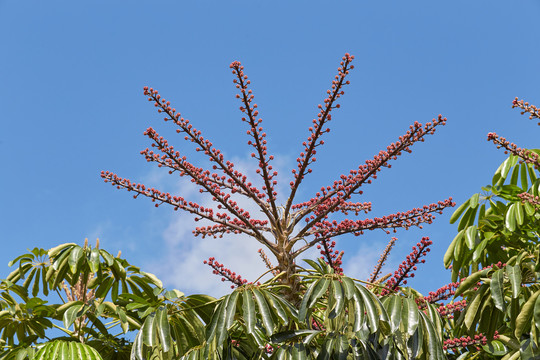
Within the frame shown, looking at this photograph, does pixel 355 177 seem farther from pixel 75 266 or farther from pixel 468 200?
pixel 468 200

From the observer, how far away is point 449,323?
5547 mm

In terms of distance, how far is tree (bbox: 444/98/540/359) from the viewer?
410 cm

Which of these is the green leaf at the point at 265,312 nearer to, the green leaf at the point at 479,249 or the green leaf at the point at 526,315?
the green leaf at the point at 526,315

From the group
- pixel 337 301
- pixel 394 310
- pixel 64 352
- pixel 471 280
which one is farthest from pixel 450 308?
pixel 64 352

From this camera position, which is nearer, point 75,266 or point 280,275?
point 280,275

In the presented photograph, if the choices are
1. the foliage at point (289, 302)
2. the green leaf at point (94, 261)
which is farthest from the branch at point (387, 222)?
the green leaf at point (94, 261)

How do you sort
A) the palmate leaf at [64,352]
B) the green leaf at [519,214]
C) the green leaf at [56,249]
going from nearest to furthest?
the palmate leaf at [64,352] < the green leaf at [56,249] < the green leaf at [519,214]

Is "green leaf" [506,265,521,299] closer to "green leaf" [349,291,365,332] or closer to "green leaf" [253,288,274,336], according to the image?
"green leaf" [349,291,365,332]

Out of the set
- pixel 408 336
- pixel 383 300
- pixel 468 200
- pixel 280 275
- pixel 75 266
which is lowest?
pixel 408 336

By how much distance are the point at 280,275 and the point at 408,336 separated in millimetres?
907

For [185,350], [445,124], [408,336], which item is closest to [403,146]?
[445,124]

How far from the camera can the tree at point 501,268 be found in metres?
4.10

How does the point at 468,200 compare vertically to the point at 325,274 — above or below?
above

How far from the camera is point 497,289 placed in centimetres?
417
